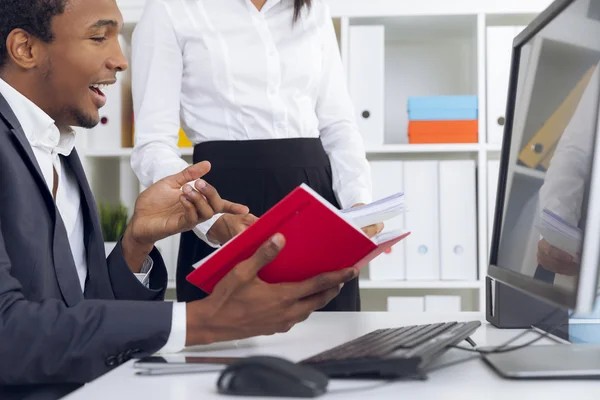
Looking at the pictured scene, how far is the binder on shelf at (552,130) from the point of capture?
2.59ft

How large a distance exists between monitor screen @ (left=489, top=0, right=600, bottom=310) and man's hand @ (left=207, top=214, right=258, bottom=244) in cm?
51

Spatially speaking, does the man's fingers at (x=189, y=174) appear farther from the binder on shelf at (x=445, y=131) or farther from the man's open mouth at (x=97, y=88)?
the binder on shelf at (x=445, y=131)

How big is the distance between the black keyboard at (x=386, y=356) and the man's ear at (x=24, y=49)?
2.41 feet

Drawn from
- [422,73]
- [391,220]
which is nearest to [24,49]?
[391,220]

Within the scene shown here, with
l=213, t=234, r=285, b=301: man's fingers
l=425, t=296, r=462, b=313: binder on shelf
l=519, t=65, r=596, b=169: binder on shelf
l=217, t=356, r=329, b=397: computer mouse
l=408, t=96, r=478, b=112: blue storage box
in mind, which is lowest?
l=425, t=296, r=462, b=313: binder on shelf

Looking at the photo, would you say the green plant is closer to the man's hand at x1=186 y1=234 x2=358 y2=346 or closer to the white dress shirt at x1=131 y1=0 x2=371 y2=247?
the white dress shirt at x1=131 y1=0 x2=371 y2=247

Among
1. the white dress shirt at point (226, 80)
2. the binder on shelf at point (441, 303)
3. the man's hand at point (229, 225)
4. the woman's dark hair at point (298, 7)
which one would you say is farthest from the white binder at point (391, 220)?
the man's hand at point (229, 225)

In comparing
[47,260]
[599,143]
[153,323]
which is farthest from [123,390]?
[599,143]

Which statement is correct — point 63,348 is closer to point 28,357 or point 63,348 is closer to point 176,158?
point 28,357

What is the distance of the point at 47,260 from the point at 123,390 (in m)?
0.40

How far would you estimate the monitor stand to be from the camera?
2.54 ft

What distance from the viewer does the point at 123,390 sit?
29.1 inches

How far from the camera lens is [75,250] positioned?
4.30ft

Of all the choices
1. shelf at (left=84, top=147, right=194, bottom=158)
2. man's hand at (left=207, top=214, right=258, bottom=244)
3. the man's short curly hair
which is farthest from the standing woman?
shelf at (left=84, top=147, right=194, bottom=158)
